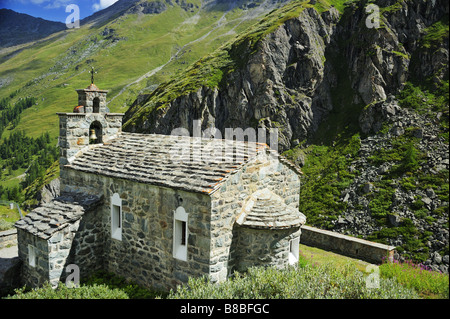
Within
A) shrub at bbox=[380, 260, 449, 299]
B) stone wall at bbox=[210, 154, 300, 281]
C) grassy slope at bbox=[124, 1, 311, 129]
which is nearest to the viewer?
shrub at bbox=[380, 260, 449, 299]

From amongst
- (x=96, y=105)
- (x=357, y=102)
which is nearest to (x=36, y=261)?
(x=96, y=105)

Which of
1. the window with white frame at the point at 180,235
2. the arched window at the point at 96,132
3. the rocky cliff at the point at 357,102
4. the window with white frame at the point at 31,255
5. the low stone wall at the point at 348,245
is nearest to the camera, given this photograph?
the window with white frame at the point at 180,235

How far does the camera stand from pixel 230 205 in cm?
1086

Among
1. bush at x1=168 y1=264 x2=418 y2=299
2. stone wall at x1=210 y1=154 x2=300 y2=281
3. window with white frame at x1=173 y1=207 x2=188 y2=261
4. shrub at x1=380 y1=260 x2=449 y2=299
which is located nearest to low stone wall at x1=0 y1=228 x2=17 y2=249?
window with white frame at x1=173 y1=207 x2=188 y2=261

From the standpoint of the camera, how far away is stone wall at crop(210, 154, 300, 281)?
10.4 m

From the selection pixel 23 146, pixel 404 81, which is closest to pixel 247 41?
pixel 404 81

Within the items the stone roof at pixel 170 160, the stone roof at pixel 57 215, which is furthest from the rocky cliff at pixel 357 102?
the stone roof at pixel 57 215

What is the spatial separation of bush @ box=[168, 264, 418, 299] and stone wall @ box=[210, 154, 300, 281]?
143cm

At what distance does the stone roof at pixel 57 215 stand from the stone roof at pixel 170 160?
1192 millimetres

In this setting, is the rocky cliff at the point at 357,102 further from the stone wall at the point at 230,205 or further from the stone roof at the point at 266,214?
the stone wall at the point at 230,205

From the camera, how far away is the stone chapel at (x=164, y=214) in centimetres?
1071

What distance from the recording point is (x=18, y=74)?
181 m

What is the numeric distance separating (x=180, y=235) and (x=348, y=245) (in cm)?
932

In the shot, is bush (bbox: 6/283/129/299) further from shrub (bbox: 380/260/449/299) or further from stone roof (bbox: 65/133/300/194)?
shrub (bbox: 380/260/449/299)
